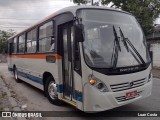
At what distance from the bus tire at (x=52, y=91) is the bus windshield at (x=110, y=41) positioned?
216cm

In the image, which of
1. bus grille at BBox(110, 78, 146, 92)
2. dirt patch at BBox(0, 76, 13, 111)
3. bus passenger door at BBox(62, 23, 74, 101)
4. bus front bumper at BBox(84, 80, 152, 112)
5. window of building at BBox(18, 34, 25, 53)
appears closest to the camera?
bus front bumper at BBox(84, 80, 152, 112)

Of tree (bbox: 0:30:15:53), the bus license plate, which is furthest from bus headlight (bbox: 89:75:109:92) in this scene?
tree (bbox: 0:30:15:53)

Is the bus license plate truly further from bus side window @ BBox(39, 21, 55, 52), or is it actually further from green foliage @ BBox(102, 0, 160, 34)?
green foliage @ BBox(102, 0, 160, 34)

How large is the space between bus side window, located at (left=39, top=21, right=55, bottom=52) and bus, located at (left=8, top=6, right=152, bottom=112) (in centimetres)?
3

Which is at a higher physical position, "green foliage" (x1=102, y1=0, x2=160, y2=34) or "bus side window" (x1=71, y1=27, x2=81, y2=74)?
"green foliage" (x1=102, y1=0, x2=160, y2=34)

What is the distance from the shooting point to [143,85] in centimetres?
628

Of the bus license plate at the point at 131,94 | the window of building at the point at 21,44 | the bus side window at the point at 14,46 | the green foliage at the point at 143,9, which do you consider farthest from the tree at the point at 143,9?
the bus license plate at the point at 131,94

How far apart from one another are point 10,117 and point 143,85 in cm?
359

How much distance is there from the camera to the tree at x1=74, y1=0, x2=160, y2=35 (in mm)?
21391

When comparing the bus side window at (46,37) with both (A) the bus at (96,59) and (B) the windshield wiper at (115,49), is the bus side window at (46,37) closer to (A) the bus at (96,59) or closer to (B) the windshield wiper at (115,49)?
(A) the bus at (96,59)

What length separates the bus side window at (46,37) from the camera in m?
7.38

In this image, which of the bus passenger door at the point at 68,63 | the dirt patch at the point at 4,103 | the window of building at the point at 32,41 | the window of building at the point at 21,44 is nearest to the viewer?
the bus passenger door at the point at 68,63

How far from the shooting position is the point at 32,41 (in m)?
9.50

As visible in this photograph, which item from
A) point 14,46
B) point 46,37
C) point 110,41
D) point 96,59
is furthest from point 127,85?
point 14,46
